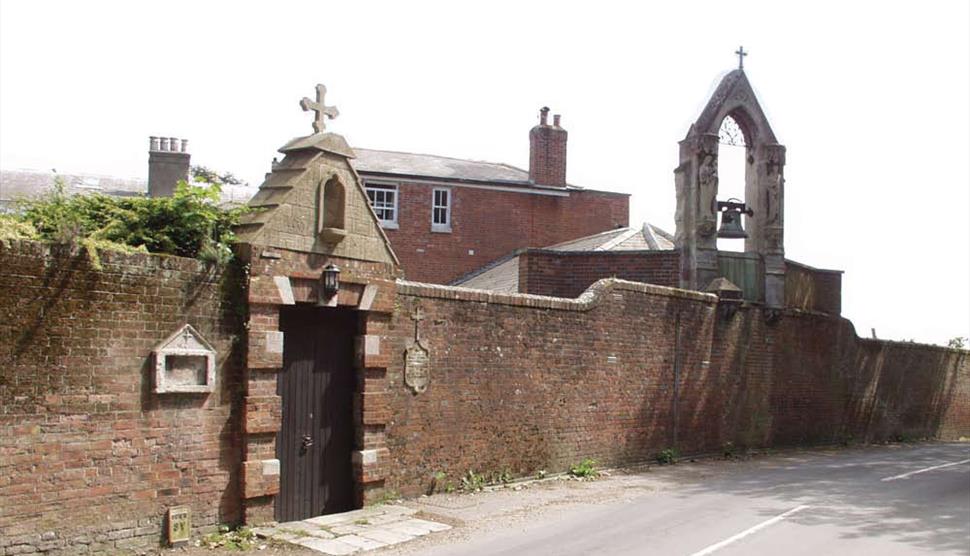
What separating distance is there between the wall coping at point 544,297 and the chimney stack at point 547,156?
11.9m

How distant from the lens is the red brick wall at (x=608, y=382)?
13453mm

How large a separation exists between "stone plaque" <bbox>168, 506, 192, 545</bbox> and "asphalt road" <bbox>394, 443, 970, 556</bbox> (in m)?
2.55

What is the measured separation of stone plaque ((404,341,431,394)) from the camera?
42.6 feet

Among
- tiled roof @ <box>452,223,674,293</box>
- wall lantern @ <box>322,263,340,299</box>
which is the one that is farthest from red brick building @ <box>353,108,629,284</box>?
wall lantern @ <box>322,263,340,299</box>

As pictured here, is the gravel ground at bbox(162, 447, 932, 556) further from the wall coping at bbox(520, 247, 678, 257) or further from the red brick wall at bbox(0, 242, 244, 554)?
the wall coping at bbox(520, 247, 678, 257)

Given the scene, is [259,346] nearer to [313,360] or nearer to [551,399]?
[313,360]

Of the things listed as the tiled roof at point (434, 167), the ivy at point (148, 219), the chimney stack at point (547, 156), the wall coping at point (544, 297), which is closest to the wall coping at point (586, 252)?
the wall coping at point (544, 297)

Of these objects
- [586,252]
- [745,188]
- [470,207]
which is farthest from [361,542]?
[470,207]

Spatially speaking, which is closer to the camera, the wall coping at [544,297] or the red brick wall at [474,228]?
the wall coping at [544,297]

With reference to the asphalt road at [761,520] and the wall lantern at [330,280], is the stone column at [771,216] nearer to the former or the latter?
the asphalt road at [761,520]

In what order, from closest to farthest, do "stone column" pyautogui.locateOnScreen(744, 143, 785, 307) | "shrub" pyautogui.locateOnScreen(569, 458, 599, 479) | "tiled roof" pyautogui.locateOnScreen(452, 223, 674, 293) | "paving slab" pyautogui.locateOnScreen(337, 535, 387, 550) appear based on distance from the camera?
1. "paving slab" pyautogui.locateOnScreen(337, 535, 387, 550)
2. "shrub" pyautogui.locateOnScreen(569, 458, 599, 479)
3. "stone column" pyautogui.locateOnScreen(744, 143, 785, 307)
4. "tiled roof" pyautogui.locateOnScreen(452, 223, 674, 293)

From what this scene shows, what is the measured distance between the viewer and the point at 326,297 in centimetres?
1170

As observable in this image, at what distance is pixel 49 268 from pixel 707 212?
1481cm

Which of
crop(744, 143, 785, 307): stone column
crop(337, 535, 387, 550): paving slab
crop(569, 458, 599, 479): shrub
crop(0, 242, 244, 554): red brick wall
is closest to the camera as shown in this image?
crop(0, 242, 244, 554): red brick wall
